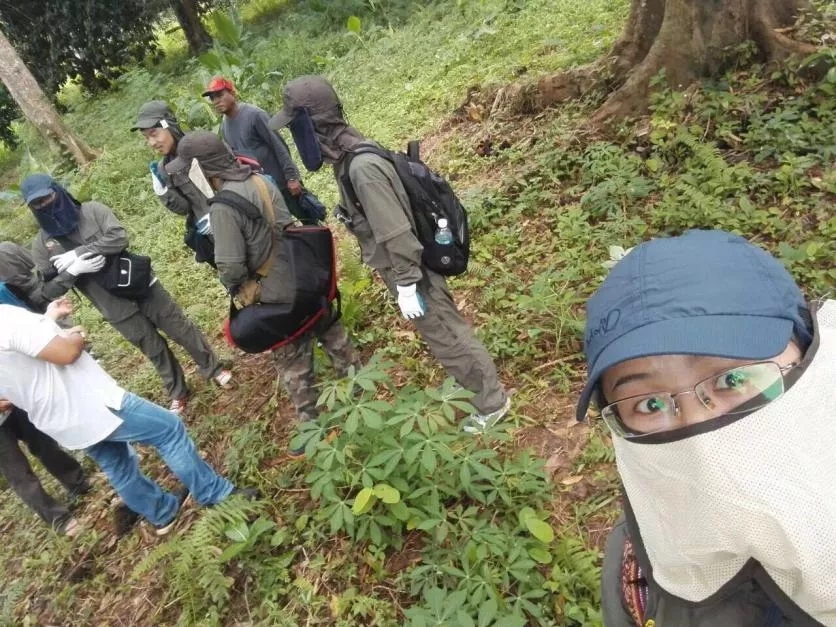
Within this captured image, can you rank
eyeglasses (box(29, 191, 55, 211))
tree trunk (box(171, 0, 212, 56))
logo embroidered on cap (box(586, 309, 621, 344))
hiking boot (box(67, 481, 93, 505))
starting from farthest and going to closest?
tree trunk (box(171, 0, 212, 56)) → hiking boot (box(67, 481, 93, 505)) → eyeglasses (box(29, 191, 55, 211)) → logo embroidered on cap (box(586, 309, 621, 344))

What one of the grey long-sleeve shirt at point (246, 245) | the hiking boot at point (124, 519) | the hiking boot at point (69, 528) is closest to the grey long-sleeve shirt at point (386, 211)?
the grey long-sleeve shirt at point (246, 245)

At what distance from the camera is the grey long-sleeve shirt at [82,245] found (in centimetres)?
383

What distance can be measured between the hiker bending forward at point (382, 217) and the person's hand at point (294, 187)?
2071mm

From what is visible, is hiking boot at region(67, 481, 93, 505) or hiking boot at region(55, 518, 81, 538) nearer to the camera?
hiking boot at region(55, 518, 81, 538)

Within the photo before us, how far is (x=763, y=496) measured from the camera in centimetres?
87

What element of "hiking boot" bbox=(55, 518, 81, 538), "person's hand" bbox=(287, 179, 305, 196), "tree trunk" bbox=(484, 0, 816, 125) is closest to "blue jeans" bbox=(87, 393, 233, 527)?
"hiking boot" bbox=(55, 518, 81, 538)

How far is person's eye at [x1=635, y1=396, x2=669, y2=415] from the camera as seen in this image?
1010mm

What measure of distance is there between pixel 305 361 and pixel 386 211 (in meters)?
1.39

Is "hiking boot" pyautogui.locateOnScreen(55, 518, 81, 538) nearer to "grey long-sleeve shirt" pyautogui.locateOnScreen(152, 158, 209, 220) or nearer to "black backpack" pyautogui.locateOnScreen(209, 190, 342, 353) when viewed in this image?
"black backpack" pyautogui.locateOnScreen(209, 190, 342, 353)

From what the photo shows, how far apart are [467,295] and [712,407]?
3375 mm

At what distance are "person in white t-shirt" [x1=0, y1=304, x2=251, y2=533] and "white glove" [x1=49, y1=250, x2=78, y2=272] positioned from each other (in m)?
0.59

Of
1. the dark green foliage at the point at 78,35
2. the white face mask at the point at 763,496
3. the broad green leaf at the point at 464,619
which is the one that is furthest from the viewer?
the dark green foliage at the point at 78,35

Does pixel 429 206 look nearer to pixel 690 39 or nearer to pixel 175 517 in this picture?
pixel 175 517

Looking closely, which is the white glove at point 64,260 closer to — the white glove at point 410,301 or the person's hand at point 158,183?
the person's hand at point 158,183
